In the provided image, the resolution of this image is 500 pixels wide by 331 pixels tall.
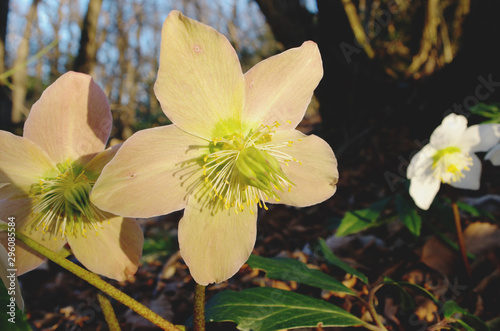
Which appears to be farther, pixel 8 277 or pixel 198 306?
pixel 198 306

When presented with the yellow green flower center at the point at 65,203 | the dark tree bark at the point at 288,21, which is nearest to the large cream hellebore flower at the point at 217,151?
the yellow green flower center at the point at 65,203

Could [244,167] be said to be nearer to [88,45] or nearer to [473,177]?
[473,177]

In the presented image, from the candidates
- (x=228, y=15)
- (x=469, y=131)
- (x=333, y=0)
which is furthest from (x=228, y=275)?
(x=228, y=15)

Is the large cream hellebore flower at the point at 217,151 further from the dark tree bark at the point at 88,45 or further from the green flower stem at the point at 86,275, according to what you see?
the dark tree bark at the point at 88,45

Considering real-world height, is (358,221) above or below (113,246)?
below

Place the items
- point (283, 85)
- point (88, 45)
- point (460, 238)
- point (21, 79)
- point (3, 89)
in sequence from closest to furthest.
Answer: point (283, 85) < point (460, 238) < point (3, 89) < point (88, 45) < point (21, 79)

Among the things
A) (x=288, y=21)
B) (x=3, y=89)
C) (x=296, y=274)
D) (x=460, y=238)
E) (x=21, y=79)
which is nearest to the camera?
(x=296, y=274)

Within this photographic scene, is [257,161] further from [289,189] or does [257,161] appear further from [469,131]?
[469,131]

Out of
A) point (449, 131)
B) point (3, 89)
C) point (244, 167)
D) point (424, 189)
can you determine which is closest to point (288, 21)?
point (449, 131)
